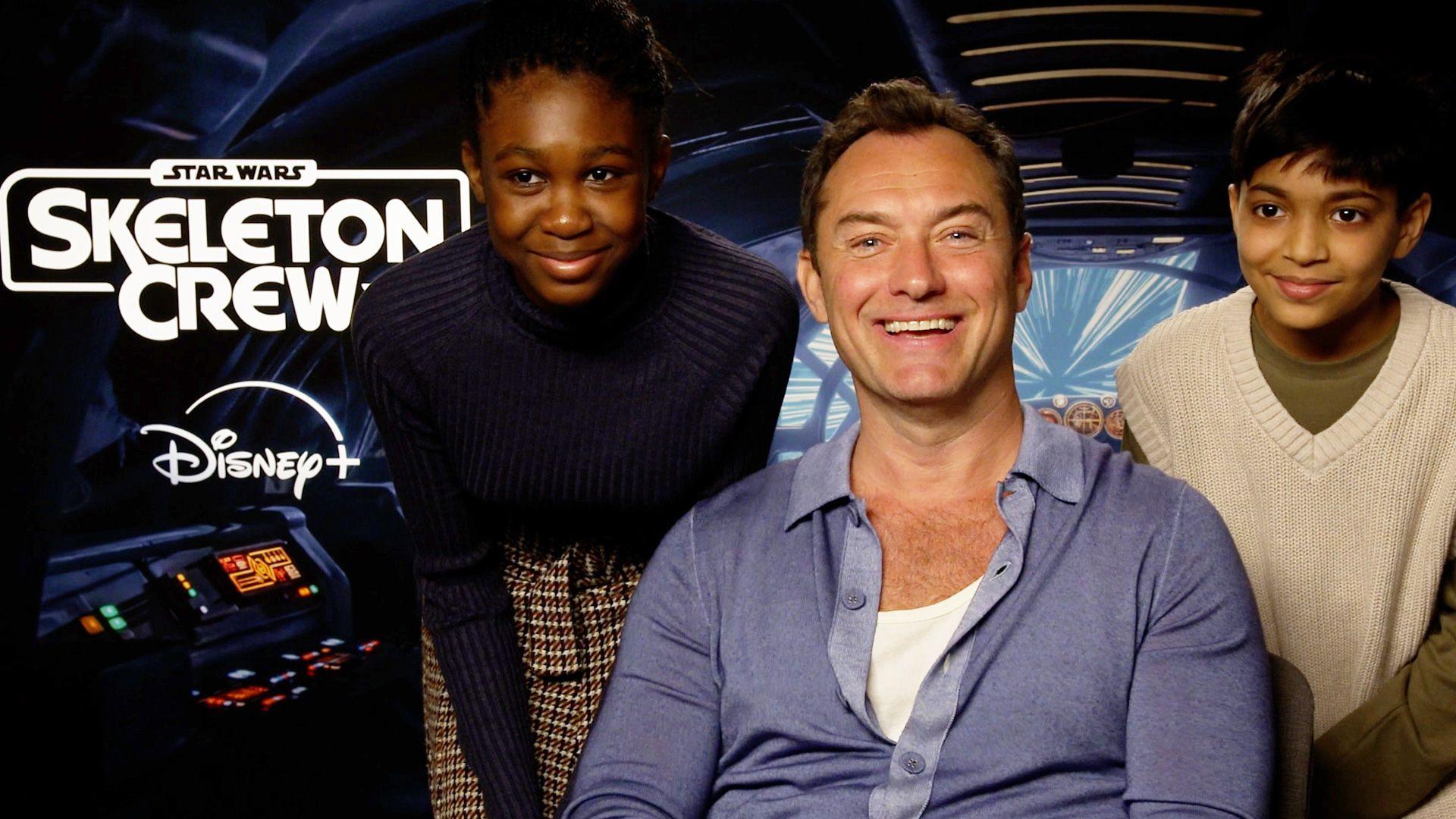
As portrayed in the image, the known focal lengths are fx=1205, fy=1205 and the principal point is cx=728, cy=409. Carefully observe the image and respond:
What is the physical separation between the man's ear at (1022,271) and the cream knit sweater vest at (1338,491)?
0.41 m

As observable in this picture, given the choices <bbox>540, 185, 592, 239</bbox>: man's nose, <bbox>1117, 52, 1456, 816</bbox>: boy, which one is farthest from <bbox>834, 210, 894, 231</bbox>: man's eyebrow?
<bbox>1117, 52, 1456, 816</bbox>: boy

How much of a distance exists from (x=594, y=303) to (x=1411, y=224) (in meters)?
1.25

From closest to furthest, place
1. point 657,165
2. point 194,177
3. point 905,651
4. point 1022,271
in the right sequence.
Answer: point 905,651
point 1022,271
point 657,165
point 194,177

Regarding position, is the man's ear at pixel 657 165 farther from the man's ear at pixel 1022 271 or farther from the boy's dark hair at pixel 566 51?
the man's ear at pixel 1022 271

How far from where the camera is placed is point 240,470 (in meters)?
3.09

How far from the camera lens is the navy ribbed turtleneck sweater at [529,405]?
1781 millimetres

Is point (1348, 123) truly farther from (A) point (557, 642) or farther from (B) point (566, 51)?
(A) point (557, 642)

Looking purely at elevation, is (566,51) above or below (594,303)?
above

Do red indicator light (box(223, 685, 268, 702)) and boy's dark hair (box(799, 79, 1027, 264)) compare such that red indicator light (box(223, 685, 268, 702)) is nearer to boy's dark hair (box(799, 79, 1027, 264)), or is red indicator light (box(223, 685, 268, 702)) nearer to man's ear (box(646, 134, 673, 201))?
man's ear (box(646, 134, 673, 201))

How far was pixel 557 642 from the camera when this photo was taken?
1.97m

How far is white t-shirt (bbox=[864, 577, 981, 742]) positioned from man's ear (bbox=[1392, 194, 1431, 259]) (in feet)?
3.06

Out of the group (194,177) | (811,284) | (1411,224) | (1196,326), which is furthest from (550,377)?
(194,177)

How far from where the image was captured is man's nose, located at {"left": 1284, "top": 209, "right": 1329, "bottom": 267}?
5.71ft

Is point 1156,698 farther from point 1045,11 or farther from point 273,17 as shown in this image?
point 273,17
